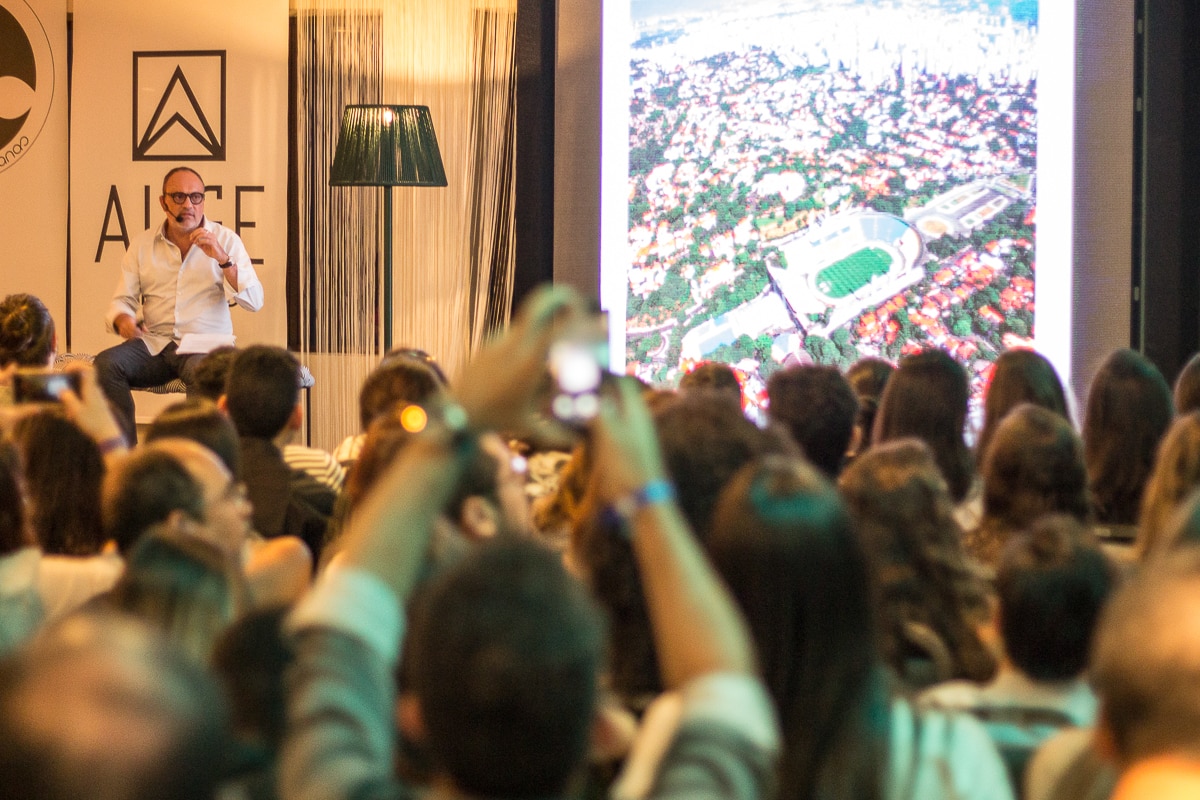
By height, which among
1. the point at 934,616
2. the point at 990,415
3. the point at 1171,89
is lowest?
the point at 934,616

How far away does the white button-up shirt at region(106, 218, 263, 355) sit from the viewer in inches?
218

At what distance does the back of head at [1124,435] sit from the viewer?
115 inches

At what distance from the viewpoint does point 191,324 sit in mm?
5543

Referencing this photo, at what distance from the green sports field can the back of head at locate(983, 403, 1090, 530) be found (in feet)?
10.5

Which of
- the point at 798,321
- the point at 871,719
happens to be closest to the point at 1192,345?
the point at 798,321

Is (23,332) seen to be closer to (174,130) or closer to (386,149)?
(386,149)

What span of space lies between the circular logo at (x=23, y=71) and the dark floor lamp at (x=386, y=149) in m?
1.89

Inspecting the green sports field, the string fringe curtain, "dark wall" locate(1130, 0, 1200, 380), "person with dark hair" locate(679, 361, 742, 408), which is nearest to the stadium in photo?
the green sports field

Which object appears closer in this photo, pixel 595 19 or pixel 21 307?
pixel 21 307

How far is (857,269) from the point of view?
5.47m

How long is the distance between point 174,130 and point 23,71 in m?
0.85

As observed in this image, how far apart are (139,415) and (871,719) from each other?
18.8 ft

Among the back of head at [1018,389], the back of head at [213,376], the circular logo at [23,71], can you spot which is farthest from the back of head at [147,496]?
the circular logo at [23,71]

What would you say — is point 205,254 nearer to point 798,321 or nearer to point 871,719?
point 798,321
